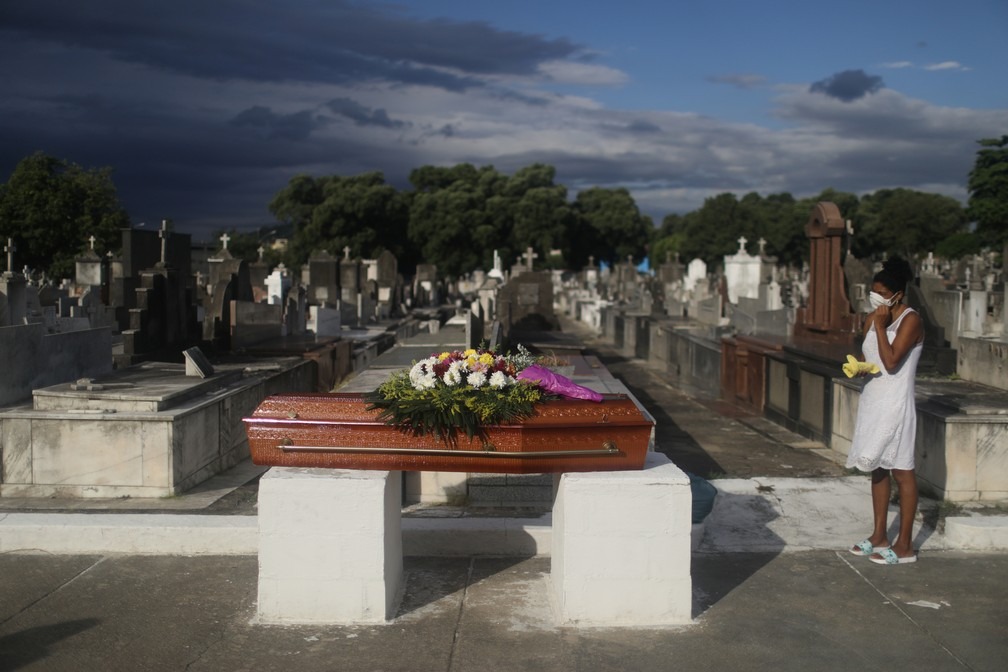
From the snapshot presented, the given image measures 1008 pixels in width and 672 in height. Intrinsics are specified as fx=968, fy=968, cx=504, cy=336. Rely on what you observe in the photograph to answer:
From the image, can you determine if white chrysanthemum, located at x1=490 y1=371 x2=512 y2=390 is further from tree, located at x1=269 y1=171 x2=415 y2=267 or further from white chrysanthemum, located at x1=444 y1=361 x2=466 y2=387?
tree, located at x1=269 y1=171 x2=415 y2=267

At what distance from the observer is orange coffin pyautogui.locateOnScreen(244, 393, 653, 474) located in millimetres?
4410

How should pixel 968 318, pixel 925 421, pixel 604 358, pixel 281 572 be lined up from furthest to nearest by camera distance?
pixel 604 358, pixel 968 318, pixel 925 421, pixel 281 572

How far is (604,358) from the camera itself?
923 inches

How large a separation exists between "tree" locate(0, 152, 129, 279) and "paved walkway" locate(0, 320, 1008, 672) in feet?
145

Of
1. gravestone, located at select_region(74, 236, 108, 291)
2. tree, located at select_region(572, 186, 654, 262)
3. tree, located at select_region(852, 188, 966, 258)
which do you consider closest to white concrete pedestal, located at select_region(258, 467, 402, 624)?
gravestone, located at select_region(74, 236, 108, 291)

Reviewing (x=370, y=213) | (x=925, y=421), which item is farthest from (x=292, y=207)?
(x=925, y=421)

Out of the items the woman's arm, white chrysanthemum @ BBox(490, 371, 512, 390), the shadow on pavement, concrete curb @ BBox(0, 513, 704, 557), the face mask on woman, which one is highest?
the face mask on woman

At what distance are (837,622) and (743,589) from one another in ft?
1.94

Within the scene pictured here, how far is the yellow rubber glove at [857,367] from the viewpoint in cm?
523

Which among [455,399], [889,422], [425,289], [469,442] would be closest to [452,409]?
[455,399]

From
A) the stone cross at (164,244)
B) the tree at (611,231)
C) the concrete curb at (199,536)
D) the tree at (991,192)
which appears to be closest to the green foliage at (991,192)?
the tree at (991,192)

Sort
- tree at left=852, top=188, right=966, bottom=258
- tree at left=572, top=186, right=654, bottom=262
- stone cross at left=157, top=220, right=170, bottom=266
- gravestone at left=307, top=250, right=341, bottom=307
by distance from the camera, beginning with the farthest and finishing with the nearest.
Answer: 1. tree at left=572, top=186, right=654, bottom=262
2. tree at left=852, top=188, right=966, bottom=258
3. gravestone at left=307, top=250, right=341, bottom=307
4. stone cross at left=157, top=220, right=170, bottom=266

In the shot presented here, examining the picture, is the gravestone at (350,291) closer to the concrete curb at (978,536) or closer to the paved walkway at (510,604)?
the paved walkway at (510,604)

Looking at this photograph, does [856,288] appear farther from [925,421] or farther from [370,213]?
[370,213]
